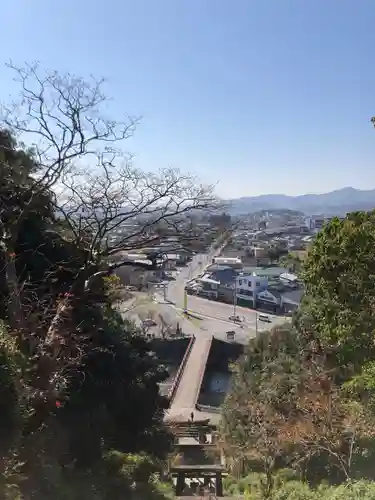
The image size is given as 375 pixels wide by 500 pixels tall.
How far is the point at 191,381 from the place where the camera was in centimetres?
1983

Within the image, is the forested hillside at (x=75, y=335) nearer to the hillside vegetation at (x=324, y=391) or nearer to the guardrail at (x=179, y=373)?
the hillside vegetation at (x=324, y=391)

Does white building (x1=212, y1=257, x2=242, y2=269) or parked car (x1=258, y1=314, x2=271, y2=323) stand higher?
white building (x1=212, y1=257, x2=242, y2=269)

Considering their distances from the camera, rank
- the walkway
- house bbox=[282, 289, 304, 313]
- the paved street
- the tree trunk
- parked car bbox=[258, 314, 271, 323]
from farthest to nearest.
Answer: house bbox=[282, 289, 304, 313], parked car bbox=[258, 314, 271, 323], the paved street, the walkway, the tree trunk

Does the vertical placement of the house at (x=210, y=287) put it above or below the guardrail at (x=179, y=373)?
above

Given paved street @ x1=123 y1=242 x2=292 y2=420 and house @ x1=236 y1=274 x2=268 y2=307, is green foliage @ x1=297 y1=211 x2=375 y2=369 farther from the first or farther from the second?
house @ x1=236 y1=274 x2=268 y2=307

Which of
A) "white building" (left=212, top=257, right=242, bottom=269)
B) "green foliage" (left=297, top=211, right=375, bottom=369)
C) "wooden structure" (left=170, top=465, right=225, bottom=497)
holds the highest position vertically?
"green foliage" (left=297, top=211, right=375, bottom=369)

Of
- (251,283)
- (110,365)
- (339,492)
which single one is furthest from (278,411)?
(251,283)

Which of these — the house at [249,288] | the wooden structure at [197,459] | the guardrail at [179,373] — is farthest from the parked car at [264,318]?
the wooden structure at [197,459]

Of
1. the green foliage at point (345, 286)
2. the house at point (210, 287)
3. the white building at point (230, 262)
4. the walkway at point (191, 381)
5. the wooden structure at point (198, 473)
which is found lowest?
the walkway at point (191, 381)

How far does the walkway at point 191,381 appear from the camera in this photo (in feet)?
55.3

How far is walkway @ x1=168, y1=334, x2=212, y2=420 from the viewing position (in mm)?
16859

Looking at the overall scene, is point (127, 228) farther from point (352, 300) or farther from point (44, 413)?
point (352, 300)

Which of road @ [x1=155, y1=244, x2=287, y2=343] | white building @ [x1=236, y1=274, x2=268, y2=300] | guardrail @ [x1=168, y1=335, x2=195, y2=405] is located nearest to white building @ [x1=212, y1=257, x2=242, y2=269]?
road @ [x1=155, y1=244, x2=287, y2=343]

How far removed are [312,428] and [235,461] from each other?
→ 4118mm
